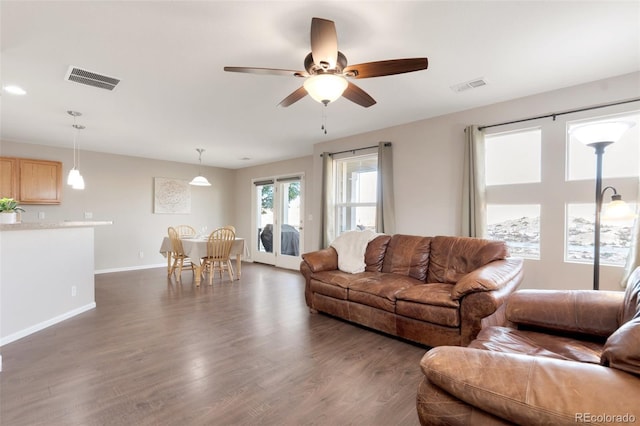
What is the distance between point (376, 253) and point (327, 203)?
5.59ft

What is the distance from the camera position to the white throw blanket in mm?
3697

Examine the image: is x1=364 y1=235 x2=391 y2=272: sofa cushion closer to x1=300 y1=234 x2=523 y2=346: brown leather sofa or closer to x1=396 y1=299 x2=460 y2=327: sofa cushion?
x1=300 y1=234 x2=523 y2=346: brown leather sofa

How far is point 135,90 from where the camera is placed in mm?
3117

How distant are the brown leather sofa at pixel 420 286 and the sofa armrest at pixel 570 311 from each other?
40 centimetres

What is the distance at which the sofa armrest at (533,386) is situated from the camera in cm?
83

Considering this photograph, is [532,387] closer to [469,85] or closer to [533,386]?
[533,386]

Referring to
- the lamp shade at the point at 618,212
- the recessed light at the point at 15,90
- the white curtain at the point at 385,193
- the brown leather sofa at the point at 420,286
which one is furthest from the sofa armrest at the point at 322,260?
the recessed light at the point at 15,90

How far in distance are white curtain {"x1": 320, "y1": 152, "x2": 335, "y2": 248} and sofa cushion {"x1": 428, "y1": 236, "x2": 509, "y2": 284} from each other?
6.89ft

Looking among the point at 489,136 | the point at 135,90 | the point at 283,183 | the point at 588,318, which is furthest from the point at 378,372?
the point at 283,183

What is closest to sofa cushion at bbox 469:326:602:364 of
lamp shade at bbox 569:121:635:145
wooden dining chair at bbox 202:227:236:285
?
lamp shade at bbox 569:121:635:145

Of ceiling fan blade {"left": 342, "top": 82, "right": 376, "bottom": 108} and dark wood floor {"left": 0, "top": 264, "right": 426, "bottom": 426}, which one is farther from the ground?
ceiling fan blade {"left": 342, "top": 82, "right": 376, "bottom": 108}

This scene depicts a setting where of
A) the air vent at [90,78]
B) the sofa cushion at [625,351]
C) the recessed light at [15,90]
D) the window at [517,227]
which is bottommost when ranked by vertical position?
the sofa cushion at [625,351]

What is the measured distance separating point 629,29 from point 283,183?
5757mm

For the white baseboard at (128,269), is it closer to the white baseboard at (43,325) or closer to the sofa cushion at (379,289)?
the white baseboard at (43,325)
